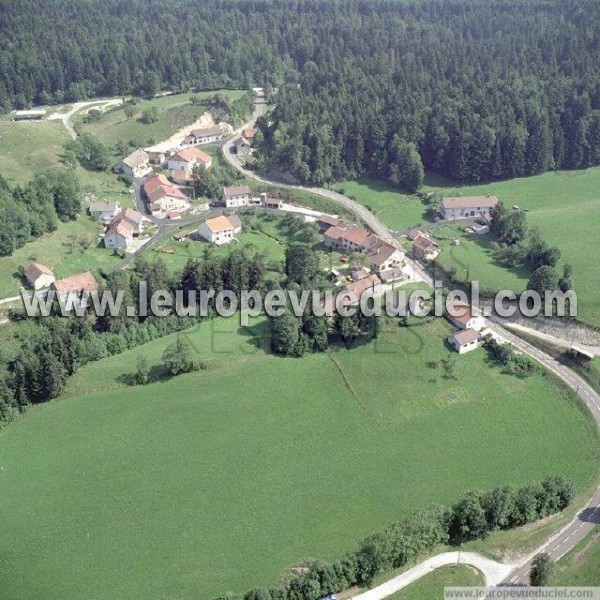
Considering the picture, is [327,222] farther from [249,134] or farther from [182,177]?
[249,134]

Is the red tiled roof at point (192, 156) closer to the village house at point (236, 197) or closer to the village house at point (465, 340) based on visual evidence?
the village house at point (236, 197)

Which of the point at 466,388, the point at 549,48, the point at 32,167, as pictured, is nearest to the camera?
the point at 466,388

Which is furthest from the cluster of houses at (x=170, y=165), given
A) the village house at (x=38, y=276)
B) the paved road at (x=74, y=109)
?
the village house at (x=38, y=276)

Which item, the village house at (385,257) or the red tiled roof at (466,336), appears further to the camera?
the village house at (385,257)

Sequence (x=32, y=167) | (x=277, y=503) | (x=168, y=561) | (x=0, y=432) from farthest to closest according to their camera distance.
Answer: (x=32, y=167) < (x=0, y=432) < (x=277, y=503) < (x=168, y=561)

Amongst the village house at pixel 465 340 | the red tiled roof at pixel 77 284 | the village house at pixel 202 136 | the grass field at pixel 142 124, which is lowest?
the village house at pixel 465 340

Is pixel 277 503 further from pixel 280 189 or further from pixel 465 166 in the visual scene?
pixel 465 166

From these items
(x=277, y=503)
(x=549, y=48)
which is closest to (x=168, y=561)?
(x=277, y=503)
